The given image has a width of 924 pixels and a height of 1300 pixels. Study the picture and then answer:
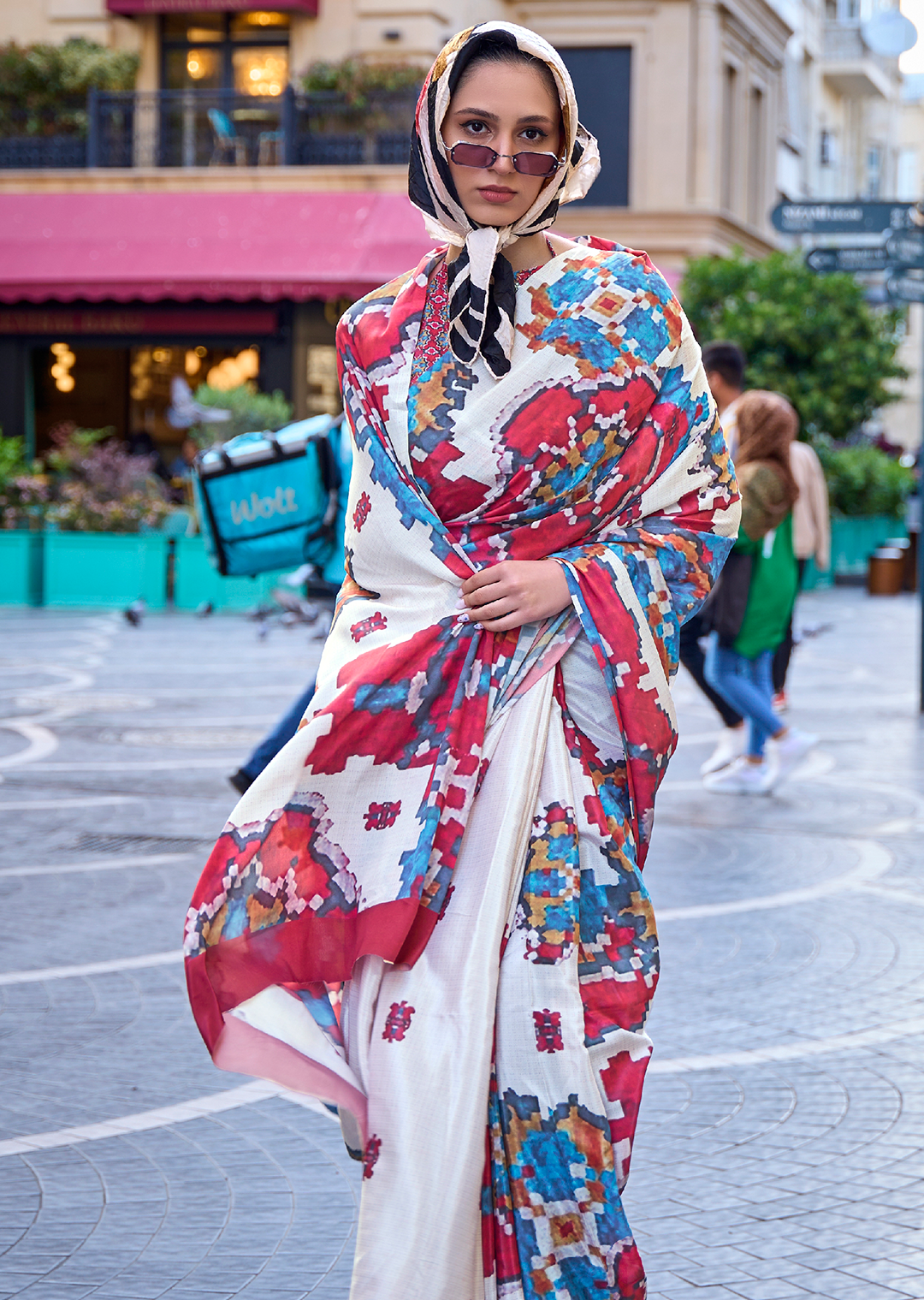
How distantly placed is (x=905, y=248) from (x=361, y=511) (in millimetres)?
10138

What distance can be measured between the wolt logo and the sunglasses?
3459 mm

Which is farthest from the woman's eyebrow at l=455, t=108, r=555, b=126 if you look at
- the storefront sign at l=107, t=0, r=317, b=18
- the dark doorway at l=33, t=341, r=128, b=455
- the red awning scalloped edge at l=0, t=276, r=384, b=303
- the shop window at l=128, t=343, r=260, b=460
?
the dark doorway at l=33, t=341, r=128, b=455

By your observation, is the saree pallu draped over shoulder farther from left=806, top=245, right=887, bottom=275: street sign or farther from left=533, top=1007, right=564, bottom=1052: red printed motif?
left=806, top=245, right=887, bottom=275: street sign

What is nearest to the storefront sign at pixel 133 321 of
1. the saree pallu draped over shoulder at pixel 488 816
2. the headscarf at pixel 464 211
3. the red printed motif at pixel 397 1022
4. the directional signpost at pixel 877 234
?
the directional signpost at pixel 877 234

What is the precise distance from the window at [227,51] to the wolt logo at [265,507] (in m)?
21.4

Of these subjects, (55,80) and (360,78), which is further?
(55,80)

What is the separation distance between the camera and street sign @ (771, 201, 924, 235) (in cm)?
1223

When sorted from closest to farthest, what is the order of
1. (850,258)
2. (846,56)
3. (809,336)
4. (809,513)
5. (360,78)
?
1. (809,513)
2. (850,258)
3. (809,336)
4. (360,78)
5. (846,56)

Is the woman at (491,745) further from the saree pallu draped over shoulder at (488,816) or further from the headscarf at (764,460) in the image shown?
the headscarf at (764,460)

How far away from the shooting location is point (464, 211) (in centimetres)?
276

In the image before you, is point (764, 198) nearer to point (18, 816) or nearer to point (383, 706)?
point (18, 816)

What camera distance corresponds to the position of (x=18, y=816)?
26.0 feet

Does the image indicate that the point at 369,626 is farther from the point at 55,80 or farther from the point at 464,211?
the point at 55,80

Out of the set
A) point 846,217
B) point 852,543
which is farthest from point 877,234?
point 852,543
